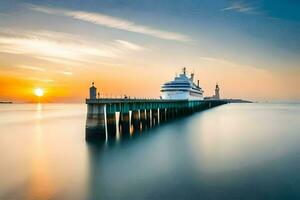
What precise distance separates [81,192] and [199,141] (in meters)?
20.8

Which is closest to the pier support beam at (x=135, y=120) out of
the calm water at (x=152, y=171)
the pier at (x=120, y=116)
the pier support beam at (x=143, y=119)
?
the pier at (x=120, y=116)

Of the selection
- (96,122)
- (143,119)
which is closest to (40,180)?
(96,122)

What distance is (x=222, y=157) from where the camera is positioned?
24.3m

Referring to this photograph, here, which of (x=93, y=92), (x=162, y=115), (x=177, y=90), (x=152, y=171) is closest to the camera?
(x=152, y=171)

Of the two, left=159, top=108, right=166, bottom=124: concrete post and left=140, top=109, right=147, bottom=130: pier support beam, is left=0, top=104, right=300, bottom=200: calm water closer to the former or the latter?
left=140, top=109, right=147, bottom=130: pier support beam

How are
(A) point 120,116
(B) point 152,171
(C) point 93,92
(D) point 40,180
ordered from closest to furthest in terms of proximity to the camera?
(D) point 40,180 < (B) point 152,171 < (C) point 93,92 < (A) point 120,116

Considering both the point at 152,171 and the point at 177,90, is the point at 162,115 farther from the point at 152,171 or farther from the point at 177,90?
the point at 152,171

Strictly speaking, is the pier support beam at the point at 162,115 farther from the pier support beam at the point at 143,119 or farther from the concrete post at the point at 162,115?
the pier support beam at the point at 143,119

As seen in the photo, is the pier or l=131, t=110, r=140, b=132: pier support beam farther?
l=131, t=110, r=140, b=132: pier support beam

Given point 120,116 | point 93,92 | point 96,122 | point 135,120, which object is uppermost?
point 93,92

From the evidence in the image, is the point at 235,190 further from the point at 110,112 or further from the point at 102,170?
the point at 110,112

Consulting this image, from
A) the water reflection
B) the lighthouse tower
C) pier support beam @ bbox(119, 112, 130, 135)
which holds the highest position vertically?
the lighthouse tower

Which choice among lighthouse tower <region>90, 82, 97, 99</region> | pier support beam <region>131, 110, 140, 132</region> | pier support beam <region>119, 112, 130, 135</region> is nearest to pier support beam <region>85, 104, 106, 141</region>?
lighthouse tower <region>90, 82, 97, 99</region>

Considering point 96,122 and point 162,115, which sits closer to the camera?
point 96,122
